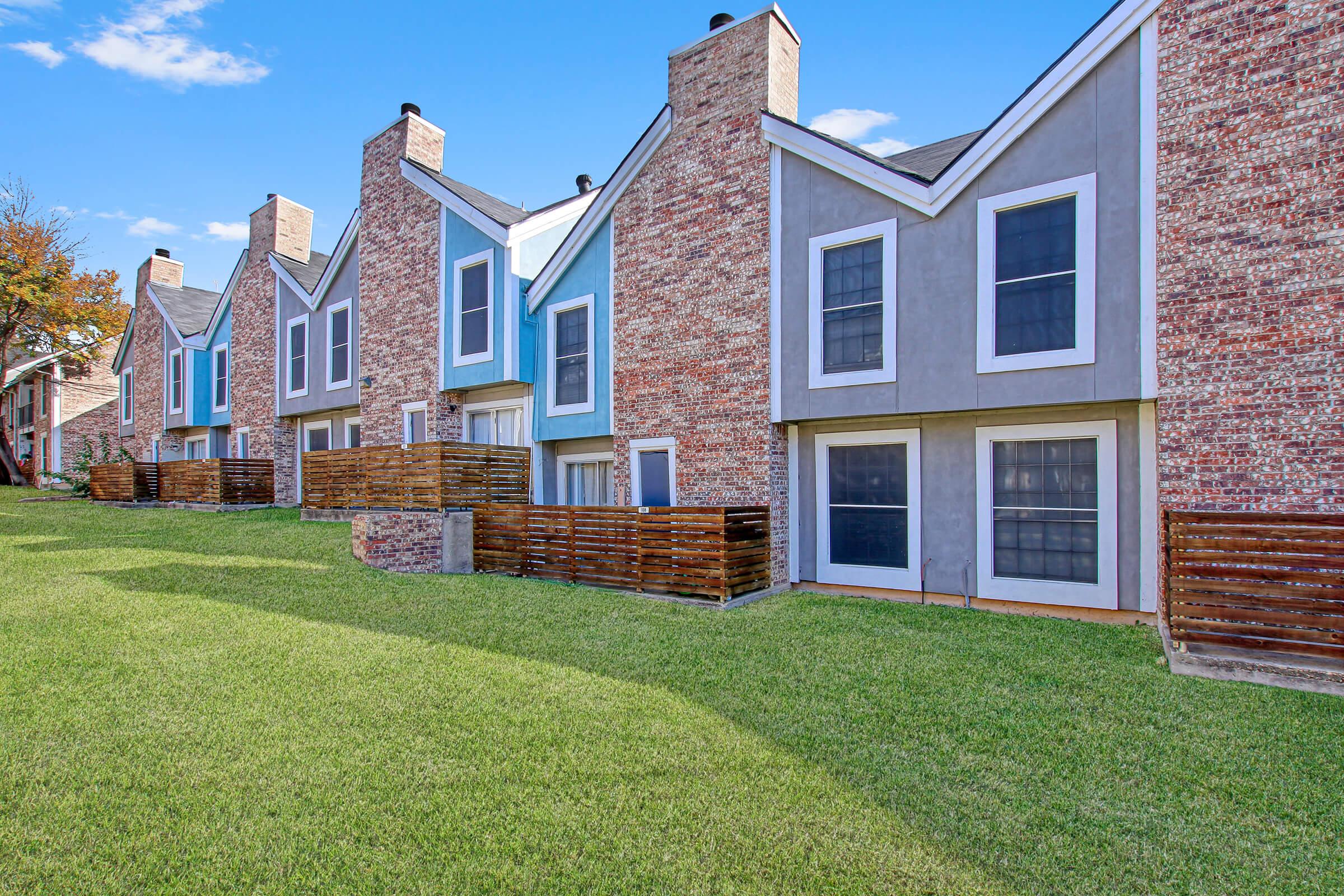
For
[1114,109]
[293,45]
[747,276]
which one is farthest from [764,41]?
[293,45]

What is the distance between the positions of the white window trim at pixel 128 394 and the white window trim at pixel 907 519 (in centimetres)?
3009

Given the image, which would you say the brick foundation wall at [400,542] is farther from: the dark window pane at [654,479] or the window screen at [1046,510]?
the window screen at [1046,510]

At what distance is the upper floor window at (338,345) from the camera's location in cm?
1764

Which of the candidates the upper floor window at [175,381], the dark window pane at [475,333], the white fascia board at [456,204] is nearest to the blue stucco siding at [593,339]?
the dark window pane at [475,333]

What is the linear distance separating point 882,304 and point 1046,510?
3524 millimetres

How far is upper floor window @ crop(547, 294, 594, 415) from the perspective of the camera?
41.5ft

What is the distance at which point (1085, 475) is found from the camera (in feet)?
26.9

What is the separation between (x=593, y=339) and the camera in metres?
12.5

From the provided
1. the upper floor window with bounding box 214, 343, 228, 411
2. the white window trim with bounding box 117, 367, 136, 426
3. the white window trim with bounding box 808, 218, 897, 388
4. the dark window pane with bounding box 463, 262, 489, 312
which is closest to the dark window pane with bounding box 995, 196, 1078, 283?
the white window trim with bounding box 808, 218, 897, 388

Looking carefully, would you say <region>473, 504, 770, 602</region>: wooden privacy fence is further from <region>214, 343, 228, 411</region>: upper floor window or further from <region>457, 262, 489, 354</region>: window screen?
<region>214, 343, 228, 411</region>: upper floor window

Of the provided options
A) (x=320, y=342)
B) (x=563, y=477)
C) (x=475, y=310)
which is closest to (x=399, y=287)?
(x=475, y=310)

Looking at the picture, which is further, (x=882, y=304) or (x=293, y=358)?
(x=293, y=358)

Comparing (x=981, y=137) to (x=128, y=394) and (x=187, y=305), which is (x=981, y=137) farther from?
(x=128, y=394)

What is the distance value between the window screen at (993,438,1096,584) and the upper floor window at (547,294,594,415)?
7.27 metres
